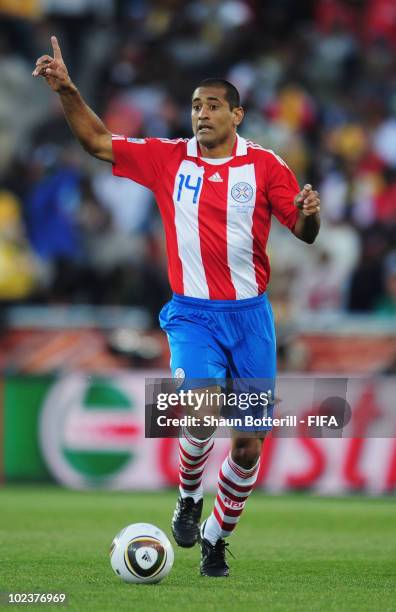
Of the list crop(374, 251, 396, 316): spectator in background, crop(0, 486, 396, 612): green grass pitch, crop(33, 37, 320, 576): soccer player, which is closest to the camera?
crop(0, 486, 396, 612): green grass pitch

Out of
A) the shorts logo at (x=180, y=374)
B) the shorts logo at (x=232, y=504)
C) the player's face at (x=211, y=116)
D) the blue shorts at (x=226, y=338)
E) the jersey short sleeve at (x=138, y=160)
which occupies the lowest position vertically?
the shorts logo at (x=232, y=504)

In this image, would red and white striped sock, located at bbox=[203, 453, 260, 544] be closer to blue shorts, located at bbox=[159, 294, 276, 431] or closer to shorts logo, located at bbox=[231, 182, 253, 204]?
blue shorts, located at bbox=[159, 294, 276, 431]

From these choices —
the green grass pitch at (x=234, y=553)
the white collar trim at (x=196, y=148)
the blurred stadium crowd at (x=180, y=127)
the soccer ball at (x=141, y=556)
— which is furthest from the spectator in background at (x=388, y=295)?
the soccer ball at (x=141, y=556)

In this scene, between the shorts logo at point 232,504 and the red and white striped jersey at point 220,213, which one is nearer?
the red and white striped jersey at point 220,213

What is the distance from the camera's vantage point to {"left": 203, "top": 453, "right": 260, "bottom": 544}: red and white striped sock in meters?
7.63

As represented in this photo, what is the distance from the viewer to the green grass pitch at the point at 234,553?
6.61m

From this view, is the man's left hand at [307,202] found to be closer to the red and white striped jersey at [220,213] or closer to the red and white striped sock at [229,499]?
the red and white striped jersey at [220,213]

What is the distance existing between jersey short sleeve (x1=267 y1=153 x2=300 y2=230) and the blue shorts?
493 mm

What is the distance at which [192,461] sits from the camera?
25.4 feet

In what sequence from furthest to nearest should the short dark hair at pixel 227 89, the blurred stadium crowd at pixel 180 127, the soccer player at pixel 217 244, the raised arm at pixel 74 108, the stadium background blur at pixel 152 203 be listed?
the blurred stadium crowd at pixel 180 127
the stadium background blur at pixel 152 203
the short dark hair at pixel 227 89
the soccer player at pixel 217 244
the raised arm at pixel 74 108

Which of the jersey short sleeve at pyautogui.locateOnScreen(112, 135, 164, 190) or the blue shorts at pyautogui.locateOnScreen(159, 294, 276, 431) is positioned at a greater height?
the jersey short sleeve at pyautogui.locateOnScreen(112, 135, 164, 190)

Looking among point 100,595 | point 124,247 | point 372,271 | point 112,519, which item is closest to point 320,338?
point 372,271

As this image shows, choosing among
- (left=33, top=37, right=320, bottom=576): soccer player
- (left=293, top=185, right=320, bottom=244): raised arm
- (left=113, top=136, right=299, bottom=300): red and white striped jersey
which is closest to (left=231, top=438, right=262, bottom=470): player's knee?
(left=33, top=37, right=320, bottom=576): soccer player

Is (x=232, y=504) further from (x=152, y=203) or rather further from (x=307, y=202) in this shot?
(x=152, y=203)
